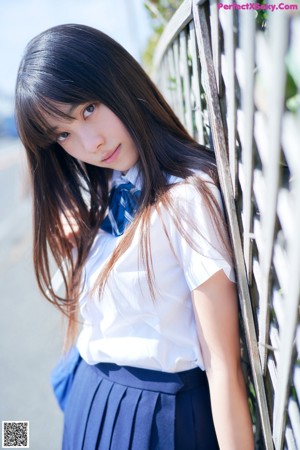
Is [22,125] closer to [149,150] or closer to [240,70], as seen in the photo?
[149,150]

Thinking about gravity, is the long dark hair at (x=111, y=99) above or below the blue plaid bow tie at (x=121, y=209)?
above

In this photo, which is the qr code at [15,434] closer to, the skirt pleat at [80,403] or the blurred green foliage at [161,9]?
the skirt pleat at [80,403]

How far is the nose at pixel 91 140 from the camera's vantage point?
1.17 m

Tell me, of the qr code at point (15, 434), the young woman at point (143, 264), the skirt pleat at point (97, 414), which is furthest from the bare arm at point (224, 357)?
the qr code at point (15, 434)

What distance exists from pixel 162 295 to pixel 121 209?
30 cm

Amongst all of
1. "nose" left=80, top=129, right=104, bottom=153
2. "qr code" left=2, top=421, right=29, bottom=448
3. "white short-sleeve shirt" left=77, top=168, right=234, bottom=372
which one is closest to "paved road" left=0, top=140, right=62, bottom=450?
"qr code" left=2, top=421, right=29, bottom=448

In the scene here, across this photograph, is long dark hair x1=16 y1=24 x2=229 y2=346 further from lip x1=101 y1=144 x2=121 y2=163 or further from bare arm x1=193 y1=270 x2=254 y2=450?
bare arm x1=193 y1=270 x2=254 y2=450

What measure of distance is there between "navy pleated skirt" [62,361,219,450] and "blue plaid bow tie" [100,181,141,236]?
38cm

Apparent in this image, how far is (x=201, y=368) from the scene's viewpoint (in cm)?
113

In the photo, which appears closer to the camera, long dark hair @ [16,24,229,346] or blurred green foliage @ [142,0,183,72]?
long dark hair @ [16,24,229,346]

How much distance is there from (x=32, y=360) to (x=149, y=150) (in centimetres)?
213

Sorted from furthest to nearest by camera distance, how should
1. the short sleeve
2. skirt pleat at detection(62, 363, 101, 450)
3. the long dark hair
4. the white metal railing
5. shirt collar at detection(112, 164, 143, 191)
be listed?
skirt pleat at detection(62, 363, 101, 450)
shirt collar at detection(112, 164, 143, 191)
the long dark hair
the short sleeve
the white metal railing

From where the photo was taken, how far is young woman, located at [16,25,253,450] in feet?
3.44

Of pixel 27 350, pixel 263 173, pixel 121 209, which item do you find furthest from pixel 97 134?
pixel 27 350
